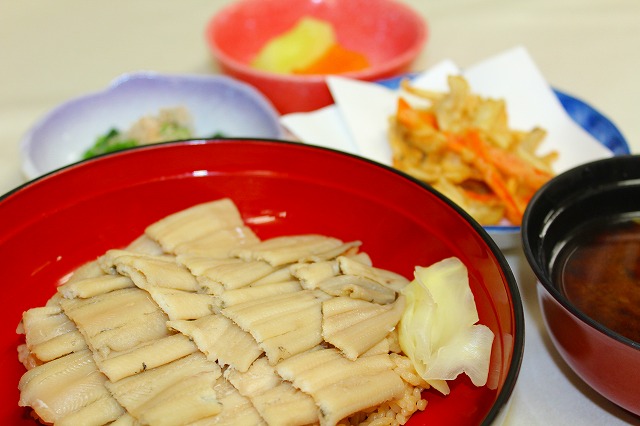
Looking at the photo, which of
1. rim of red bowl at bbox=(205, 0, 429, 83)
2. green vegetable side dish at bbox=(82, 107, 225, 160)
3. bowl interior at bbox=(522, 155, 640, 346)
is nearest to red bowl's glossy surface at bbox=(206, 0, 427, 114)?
rim of red bowl at bbox=(205, 0, 429, 83)

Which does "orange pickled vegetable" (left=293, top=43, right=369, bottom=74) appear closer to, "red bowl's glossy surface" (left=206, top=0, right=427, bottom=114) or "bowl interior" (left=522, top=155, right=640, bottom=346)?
"red bowl's glossy surface" (left=206, top=0, right=427, bottom=114)

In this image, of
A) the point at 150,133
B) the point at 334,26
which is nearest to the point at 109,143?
the point at 150,133

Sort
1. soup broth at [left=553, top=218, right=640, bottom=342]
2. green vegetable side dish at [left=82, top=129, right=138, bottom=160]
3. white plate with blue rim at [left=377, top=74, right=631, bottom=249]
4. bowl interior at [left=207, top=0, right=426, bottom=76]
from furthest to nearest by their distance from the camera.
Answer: bowl interior at [left=207, top=0, right=426, bottom=76]
green vegetable side dish at [left=82, top=129, right=138, bottom=160]
white plate with blue rim at [left=377, top=74, right=631, bottom=249]
soup broth at [left=553, top=218, right=640, bottom=342]

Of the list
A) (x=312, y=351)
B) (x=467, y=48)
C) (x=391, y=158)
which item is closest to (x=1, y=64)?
(x=391, y=158)

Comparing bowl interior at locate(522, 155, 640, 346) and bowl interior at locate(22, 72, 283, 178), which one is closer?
bowl interior at locate(522, 155, 640, 346)

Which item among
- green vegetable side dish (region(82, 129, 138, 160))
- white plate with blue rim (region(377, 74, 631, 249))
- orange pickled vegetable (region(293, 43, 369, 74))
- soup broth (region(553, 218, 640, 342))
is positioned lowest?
white plate with blue rim (region(377, 74, 631, 249))

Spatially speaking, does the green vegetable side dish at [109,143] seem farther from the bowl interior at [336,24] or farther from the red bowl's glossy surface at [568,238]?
the red bowl's glossy surface at [568,238]

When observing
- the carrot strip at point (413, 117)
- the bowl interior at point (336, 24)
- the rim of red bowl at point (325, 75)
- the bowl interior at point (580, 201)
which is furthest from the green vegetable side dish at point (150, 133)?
the bowl interior at point (580, 201)

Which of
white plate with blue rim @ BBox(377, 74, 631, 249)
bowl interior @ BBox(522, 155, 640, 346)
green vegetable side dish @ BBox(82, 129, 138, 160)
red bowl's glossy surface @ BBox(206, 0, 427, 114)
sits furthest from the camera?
red bowl's glossy surface @ BBox(206, 0, 427, 114)
